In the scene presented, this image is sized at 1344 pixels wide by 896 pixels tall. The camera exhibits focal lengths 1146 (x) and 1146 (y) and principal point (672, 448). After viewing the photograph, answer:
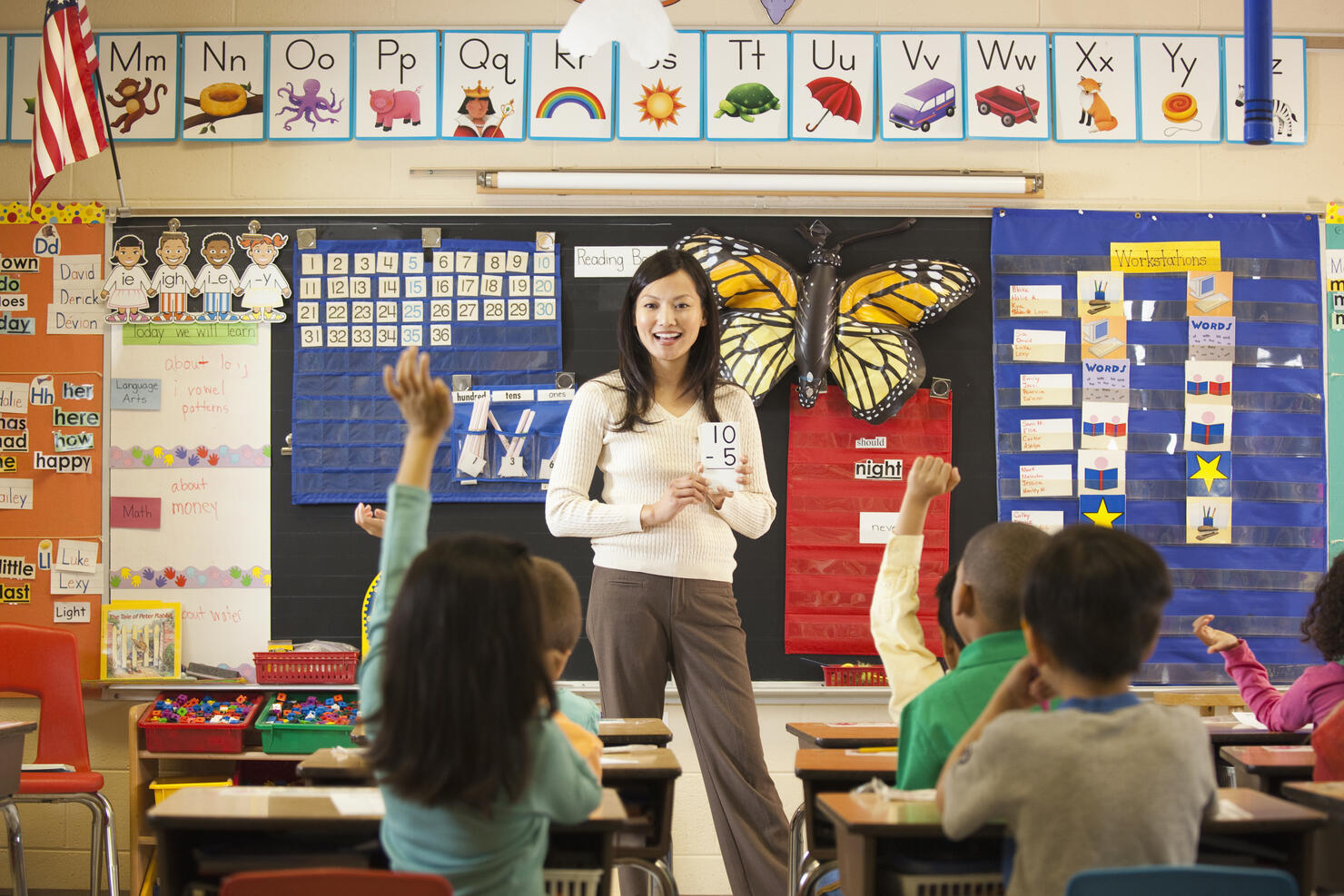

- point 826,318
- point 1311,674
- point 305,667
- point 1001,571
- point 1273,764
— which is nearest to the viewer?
point 1001,571

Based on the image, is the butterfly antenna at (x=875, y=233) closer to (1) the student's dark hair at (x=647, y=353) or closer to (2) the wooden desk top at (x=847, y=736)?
(1) the student's dark hair at (x=647, y=353)

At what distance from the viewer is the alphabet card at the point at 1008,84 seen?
4.27 metres

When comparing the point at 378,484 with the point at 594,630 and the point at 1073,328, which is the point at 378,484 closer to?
the point at 594,630

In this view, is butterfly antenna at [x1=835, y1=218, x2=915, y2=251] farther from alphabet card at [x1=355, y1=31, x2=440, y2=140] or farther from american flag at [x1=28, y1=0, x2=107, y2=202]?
american flag at [x1=28, y1=0, x2=107, y2=202]

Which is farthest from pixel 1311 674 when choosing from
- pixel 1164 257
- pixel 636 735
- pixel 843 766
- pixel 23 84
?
pixel 23 84

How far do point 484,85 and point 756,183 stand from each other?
3.51ft

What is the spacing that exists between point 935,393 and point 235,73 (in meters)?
2.85

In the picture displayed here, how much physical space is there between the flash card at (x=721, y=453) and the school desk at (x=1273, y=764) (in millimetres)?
1203

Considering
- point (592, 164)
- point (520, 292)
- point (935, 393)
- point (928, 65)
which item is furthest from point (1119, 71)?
point (520, 292)

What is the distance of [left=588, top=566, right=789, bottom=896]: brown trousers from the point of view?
2.84 m

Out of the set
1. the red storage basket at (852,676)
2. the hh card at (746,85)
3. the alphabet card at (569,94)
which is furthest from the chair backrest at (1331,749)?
the alphabet card at (569,94)

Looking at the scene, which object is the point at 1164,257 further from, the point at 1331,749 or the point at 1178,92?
the point at 1331,749

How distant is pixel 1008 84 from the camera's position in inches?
169

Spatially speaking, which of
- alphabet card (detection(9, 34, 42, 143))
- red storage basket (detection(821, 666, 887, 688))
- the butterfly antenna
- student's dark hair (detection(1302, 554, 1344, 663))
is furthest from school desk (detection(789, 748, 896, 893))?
alphabet card (detection(9, 34, 42, 143))
